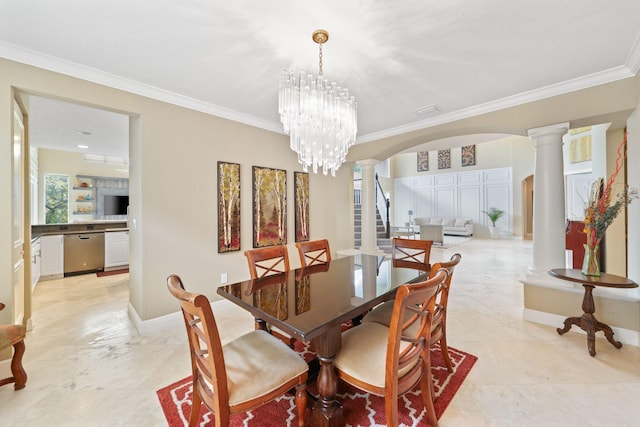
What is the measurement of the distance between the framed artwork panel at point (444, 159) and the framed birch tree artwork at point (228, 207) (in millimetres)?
10745

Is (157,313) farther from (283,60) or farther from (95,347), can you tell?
(283,60)

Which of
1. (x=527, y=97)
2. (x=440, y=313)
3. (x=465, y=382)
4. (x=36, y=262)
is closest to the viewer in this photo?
(x=440, y=313)

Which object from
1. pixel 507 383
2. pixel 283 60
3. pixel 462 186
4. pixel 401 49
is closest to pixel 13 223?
pixel 283 60

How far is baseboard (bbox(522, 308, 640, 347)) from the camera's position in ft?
7.32

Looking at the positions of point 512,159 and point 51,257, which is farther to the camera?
point 512,159

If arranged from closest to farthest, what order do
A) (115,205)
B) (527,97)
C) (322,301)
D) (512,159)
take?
(322,301), (527,97), (115,205), (512,159)

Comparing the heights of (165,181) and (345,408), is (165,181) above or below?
above

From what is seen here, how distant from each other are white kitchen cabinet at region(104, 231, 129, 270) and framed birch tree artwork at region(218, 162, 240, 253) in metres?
3.21

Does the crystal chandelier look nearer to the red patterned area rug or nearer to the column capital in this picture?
the red patterned area rug

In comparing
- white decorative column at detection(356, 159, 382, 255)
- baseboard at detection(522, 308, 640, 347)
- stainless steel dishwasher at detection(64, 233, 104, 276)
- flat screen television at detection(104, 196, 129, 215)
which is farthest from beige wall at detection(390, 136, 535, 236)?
stainless steel dishwasher at detection(64, 233, 104, 276)

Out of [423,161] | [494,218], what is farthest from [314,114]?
[423,161]

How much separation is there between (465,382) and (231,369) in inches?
65.0

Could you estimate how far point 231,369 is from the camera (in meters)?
1.25

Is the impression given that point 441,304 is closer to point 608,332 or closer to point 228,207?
point 608,332
